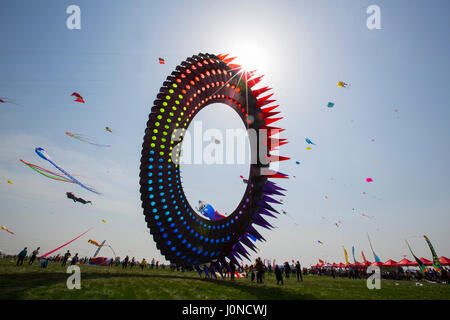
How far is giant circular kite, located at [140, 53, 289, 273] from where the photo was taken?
13.9 meters

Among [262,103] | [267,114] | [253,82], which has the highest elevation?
[253,82]

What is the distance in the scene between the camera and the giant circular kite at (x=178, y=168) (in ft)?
45.6

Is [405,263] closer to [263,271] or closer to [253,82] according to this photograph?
[263,271]

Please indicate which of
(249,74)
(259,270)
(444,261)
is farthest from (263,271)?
(444,261)

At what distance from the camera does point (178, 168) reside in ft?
49.2

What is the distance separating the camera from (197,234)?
49.3 ft

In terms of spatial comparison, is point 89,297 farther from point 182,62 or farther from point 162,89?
point 182,62

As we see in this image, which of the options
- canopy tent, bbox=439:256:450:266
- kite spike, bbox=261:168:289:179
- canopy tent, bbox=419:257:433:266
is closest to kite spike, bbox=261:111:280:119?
kite spike, bbox=261:168:289:179

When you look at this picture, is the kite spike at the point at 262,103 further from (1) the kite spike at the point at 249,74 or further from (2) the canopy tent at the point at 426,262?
(2) the canopy tent at the point at 426,262

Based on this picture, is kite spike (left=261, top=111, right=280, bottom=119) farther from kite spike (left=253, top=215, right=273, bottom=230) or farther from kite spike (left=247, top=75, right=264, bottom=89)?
kite spike (left=253, top=215, right=273, bottom=230)

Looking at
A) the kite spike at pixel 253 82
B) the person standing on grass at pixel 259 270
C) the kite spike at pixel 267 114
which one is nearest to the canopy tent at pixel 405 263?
the person standing on grass at pixel 259 270
